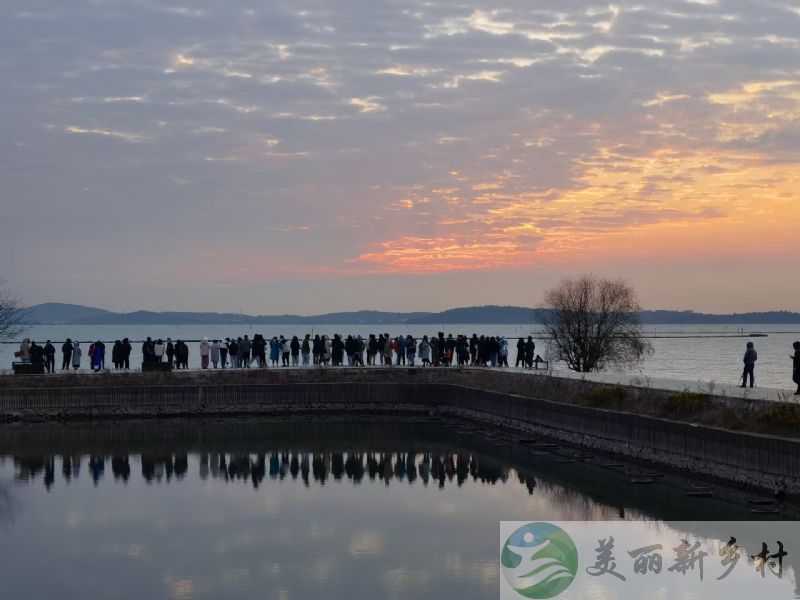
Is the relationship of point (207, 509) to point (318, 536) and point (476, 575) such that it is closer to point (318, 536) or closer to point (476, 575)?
point (318, 536)

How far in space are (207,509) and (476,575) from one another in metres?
9.70

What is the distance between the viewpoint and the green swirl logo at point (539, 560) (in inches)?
749

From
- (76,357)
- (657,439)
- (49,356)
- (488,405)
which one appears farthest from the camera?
(76,357)

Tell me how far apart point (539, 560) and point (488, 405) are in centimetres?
2312

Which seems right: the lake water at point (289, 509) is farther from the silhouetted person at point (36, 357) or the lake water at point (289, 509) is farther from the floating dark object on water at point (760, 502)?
the silhouetted person at point (36, 357)

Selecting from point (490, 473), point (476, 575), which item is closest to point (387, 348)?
point (490, 473)

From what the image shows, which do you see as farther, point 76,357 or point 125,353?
point 125,353

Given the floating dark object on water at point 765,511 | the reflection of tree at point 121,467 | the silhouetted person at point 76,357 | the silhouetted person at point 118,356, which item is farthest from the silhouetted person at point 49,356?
the floating dark object on water at point 765,511

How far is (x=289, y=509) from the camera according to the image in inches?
1080

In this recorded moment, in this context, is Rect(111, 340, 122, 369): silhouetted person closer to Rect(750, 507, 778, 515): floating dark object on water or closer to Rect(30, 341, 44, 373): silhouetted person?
Rect(30, 341, 44, 373): silhouetted person

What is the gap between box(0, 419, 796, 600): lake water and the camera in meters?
19.8

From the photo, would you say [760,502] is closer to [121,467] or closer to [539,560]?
[539,560]

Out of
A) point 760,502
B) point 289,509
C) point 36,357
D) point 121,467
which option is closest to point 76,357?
point 36,357

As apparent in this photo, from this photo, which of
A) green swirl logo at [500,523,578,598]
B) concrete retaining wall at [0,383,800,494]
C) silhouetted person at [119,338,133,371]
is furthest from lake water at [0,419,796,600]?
silhouetted person at [119,338,133,371]
